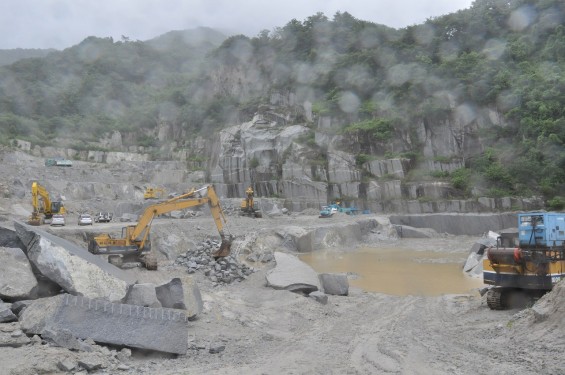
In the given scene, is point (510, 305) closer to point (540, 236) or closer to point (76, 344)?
point (540, 236)

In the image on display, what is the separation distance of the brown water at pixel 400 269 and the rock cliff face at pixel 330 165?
13.1 meters

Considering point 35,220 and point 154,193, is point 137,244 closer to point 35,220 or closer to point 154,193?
point 35,220

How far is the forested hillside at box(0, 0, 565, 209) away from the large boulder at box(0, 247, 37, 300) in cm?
3567

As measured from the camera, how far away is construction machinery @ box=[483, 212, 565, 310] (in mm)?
9305

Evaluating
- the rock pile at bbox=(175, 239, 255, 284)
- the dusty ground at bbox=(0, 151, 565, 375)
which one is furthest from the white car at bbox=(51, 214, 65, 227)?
the dusty ground at bbox=(0, 151, 565, 375)

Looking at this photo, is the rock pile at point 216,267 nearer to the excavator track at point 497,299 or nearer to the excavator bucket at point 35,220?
the excavator track at point 497,299

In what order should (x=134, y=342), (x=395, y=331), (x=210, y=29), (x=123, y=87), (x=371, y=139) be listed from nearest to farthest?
(x=134, y=342), (x=395, y=331), (x=371, y=139), (x=123, y=87), (x=210, y=29)

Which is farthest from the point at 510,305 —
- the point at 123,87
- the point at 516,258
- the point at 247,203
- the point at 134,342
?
the point at 123,87

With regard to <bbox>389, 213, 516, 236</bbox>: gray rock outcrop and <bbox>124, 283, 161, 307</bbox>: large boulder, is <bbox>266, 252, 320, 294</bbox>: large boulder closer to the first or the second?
<bbox>124, 283, 161, 307</bbox>: large boulder

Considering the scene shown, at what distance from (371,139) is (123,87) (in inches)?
2749

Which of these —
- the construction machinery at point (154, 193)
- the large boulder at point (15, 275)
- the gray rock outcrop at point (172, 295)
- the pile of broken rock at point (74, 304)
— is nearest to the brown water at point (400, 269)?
the gray rock outcrop at point (172, 295)

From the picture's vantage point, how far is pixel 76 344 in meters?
6.12

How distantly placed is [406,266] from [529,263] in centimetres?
1274

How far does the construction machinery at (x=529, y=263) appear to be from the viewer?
9305 mm
